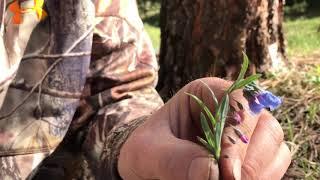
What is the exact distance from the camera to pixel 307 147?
2711mm

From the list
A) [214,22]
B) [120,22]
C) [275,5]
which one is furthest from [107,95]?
[275,5]

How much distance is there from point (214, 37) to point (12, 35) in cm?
159

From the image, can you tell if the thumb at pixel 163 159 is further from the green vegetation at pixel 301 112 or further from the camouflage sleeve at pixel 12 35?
the green vegetation at pixel 301 112

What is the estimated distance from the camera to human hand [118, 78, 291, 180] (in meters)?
1.06

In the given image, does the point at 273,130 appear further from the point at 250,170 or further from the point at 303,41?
the point at 303,41

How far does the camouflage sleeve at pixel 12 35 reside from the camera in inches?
62.2

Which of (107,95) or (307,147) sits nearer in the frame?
(107,95)

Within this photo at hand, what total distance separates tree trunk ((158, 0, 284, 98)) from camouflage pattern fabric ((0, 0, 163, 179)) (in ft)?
4.24

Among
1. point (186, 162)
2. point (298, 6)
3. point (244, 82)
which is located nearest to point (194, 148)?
point (186, 162)

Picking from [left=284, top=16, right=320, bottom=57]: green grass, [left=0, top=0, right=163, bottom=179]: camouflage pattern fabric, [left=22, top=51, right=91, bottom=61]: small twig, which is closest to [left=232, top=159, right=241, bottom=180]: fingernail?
[left=0, top=0, right=163, bottom=179]: camouflage pattern fabric

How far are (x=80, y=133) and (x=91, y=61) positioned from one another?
164 millimetres

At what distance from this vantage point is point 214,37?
308 cm

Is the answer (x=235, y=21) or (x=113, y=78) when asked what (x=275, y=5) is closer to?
(x=235, y=21)

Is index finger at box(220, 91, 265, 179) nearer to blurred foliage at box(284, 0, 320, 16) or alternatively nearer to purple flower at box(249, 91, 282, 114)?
purple flower at box(249, 91, 282, 114)
